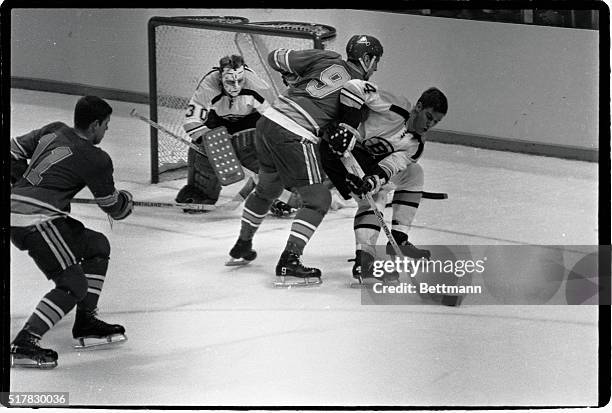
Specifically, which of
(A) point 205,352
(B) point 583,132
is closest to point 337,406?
(A) point 205,352

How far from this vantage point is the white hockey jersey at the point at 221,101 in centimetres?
520

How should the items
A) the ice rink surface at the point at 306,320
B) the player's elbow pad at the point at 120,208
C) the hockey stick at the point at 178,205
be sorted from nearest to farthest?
the ice rink surface at the point at 306,320
the player's elbow pad at the point at 120,208
the hockey stick at the point at 178,205

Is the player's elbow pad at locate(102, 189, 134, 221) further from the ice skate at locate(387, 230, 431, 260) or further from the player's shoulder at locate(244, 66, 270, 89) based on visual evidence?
the player's shoulder at locate(244, 66, 270, 89)

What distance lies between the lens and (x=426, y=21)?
471 cm

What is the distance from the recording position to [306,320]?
15.3 feet

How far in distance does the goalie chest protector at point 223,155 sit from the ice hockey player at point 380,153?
0.38 meters

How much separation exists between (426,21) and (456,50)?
0.34 m

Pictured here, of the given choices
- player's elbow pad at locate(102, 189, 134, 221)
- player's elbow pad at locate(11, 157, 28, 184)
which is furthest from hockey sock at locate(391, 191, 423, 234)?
player's elbow pad at locate(11, 157, 28, 184)

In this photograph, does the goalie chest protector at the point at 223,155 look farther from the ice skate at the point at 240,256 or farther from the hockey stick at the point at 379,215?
the hockey stick at the point at 379,215

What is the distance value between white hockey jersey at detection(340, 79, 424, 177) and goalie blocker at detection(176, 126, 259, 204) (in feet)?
1.28

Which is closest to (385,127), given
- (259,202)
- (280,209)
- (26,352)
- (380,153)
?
(380,153)

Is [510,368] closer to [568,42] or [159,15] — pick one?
[568,42]

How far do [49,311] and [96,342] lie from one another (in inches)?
6.7

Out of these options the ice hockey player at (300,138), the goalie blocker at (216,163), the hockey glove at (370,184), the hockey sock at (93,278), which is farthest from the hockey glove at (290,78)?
the hockey sock at (93,278)
